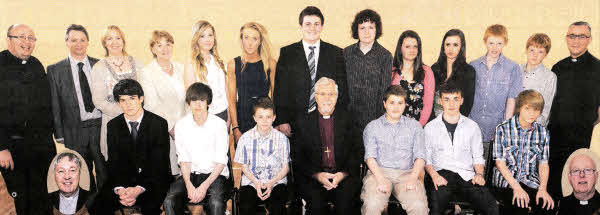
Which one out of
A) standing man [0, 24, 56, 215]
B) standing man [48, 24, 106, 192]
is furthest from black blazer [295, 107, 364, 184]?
standing man [0, 24, 56, 215]

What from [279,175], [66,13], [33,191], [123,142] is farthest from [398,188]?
[66,13]

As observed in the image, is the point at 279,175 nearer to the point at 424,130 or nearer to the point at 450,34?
the point at 424,130

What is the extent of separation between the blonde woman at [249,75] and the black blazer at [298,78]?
0.15 m

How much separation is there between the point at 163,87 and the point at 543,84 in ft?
11.0

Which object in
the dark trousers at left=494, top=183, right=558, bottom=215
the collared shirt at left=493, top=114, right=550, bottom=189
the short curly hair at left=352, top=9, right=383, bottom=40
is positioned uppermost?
the short curly hair at left=352, top=9, right=383, bottom=40

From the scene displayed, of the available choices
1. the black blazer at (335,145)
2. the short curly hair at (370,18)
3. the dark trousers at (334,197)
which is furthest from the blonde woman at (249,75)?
the dark trousers at (334,197)

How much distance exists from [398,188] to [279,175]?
2.98 feet

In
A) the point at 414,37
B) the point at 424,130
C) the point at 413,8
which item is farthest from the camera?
the point at 413,8

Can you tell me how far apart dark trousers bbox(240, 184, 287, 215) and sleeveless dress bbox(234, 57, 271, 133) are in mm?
843

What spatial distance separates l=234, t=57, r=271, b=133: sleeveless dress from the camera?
3779 millimetres

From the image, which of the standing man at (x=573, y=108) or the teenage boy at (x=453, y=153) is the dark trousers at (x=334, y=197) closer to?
the teenage boy at (x=453, y=153)

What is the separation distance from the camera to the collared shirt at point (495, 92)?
3744mm

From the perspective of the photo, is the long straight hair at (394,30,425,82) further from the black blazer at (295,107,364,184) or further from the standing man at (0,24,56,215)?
the standing man at (0,24,56,215)

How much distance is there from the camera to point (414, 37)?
366 centimetres
